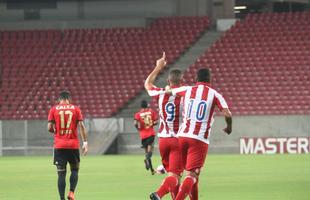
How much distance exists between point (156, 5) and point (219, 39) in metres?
4.63

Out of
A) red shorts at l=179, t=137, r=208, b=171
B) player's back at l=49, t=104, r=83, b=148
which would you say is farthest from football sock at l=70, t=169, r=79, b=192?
red shorts at l=179, t=137, r=208, b=171

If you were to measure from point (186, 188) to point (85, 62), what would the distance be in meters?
33.3

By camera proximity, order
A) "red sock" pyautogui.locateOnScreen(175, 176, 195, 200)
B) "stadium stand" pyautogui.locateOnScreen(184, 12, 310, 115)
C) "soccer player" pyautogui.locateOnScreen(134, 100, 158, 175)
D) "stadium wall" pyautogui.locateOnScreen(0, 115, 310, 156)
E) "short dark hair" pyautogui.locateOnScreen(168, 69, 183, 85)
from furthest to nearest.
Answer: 1. "stadium stand" pyautogui.locateOnScreen(184, 12, 310, 115)
2. "stadium wall" pyautogui.locateOnScreen(0, 115, 310, 156)
3. "soccer player" pyautogui.locateOnScreen(134, 100, 158, 175)
4. "short dark hair" pyautogui.locateOnScreen(168, 69, 183, 85)
5. "red sock" pyautogui.locateOnScreen(175, 176, 195, 200)

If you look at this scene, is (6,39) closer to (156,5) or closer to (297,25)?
(156,5)

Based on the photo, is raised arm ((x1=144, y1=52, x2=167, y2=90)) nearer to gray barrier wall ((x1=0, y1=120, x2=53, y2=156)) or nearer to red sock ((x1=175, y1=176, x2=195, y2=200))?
red sock ((x1=175, y1=176, x2=195, y2=200))

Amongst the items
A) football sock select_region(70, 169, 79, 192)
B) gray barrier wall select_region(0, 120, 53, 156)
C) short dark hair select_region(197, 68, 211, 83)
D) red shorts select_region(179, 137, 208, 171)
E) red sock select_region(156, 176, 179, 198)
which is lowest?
gray barrier wall select_region(0, 120, 53, 156)

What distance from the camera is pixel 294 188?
20031mm

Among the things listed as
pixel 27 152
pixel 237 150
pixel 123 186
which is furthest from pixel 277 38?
pixel 123 186

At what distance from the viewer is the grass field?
19.0 metres

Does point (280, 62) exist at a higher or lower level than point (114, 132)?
higher

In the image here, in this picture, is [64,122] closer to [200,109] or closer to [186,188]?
[200,109]

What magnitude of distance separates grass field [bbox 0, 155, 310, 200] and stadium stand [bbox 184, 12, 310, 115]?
297 inches

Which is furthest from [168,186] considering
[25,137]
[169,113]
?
[25,137]

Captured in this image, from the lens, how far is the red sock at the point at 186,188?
1373 cm
